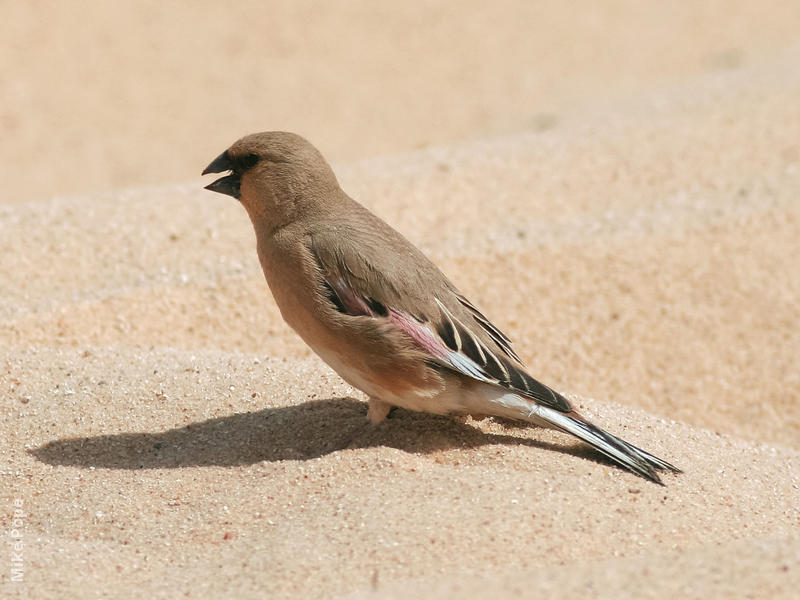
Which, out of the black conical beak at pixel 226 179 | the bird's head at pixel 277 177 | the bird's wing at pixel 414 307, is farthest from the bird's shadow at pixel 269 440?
the black conical beak at pixel 226 179

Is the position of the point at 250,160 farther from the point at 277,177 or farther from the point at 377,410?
the point at 377,410

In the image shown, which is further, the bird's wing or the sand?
the bird's wing

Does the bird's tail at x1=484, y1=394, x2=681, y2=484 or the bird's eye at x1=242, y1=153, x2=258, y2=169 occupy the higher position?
the bird's eye at x1=242, y1=153, x2=258, y2=169

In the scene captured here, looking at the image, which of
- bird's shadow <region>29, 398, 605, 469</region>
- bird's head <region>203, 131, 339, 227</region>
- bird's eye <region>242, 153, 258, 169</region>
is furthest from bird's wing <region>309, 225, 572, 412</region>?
bird's eye <region>242, 153, 258, 169</region>

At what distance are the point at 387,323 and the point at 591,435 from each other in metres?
1.04

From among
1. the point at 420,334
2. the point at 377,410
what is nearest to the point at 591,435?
the point at 420,334

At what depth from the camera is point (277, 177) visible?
5105mm

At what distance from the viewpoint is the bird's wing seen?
15.4ft

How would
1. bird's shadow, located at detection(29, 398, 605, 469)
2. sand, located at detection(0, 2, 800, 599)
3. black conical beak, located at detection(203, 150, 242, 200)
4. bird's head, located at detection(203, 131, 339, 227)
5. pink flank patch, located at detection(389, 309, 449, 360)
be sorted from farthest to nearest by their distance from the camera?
black conical beak, located at detection(203, 150, 242, 200), bird's head, located at detection(203, 131, 339, 227), bird's shadow, located at detection(29, 398, 605, 469), pink flank patch, located at detection(389, 309, 449, 360), sand, located at detection(0, 2, 800, 599)

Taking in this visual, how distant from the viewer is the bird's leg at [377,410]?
4980mm

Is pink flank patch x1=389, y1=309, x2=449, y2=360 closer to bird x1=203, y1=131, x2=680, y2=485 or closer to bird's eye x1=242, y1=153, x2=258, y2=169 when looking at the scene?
bird x1=203, y1=131, x2=680, y2=485

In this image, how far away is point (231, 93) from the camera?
15.1 meters

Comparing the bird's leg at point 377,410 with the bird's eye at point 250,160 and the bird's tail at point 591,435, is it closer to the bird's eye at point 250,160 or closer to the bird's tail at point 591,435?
the bird's tail at point 591,435

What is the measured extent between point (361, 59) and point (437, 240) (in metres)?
8.52
